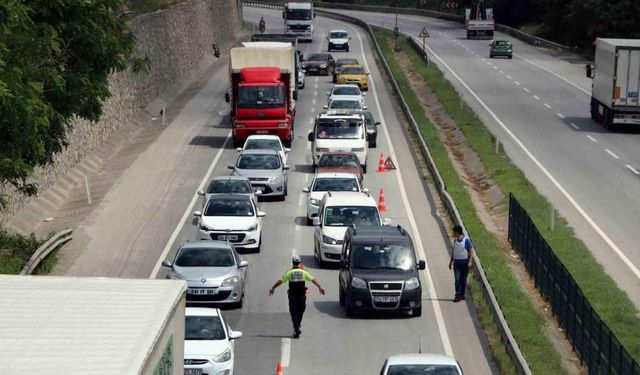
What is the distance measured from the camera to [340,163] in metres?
46.6

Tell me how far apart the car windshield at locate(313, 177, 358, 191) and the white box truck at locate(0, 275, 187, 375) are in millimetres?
25200

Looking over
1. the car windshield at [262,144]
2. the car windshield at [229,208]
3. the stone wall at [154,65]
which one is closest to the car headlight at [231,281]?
the car windshield at [229,208]

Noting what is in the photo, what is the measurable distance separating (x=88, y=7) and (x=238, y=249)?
7350 mm

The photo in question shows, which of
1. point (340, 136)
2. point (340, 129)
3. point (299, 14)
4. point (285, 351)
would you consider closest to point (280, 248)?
point (285, 351)

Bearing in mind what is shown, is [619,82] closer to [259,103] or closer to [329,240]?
[259,103]

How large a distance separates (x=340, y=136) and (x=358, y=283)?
21.9m

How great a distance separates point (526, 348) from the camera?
2567 cm

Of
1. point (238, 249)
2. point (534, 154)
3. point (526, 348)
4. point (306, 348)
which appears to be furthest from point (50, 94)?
point (534, 154)

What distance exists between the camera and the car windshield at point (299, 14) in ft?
379

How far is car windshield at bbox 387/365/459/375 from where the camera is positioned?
19.7 meters

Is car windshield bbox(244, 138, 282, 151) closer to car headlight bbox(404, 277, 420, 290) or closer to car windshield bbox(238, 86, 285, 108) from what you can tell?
car windshield bbox(238, 86, 285, 108)

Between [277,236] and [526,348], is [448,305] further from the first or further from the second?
[277,236]

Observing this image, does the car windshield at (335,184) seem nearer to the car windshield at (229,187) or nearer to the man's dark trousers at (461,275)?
the car windshield at (229,187)

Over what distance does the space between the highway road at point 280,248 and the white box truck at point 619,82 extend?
30.3 feet
